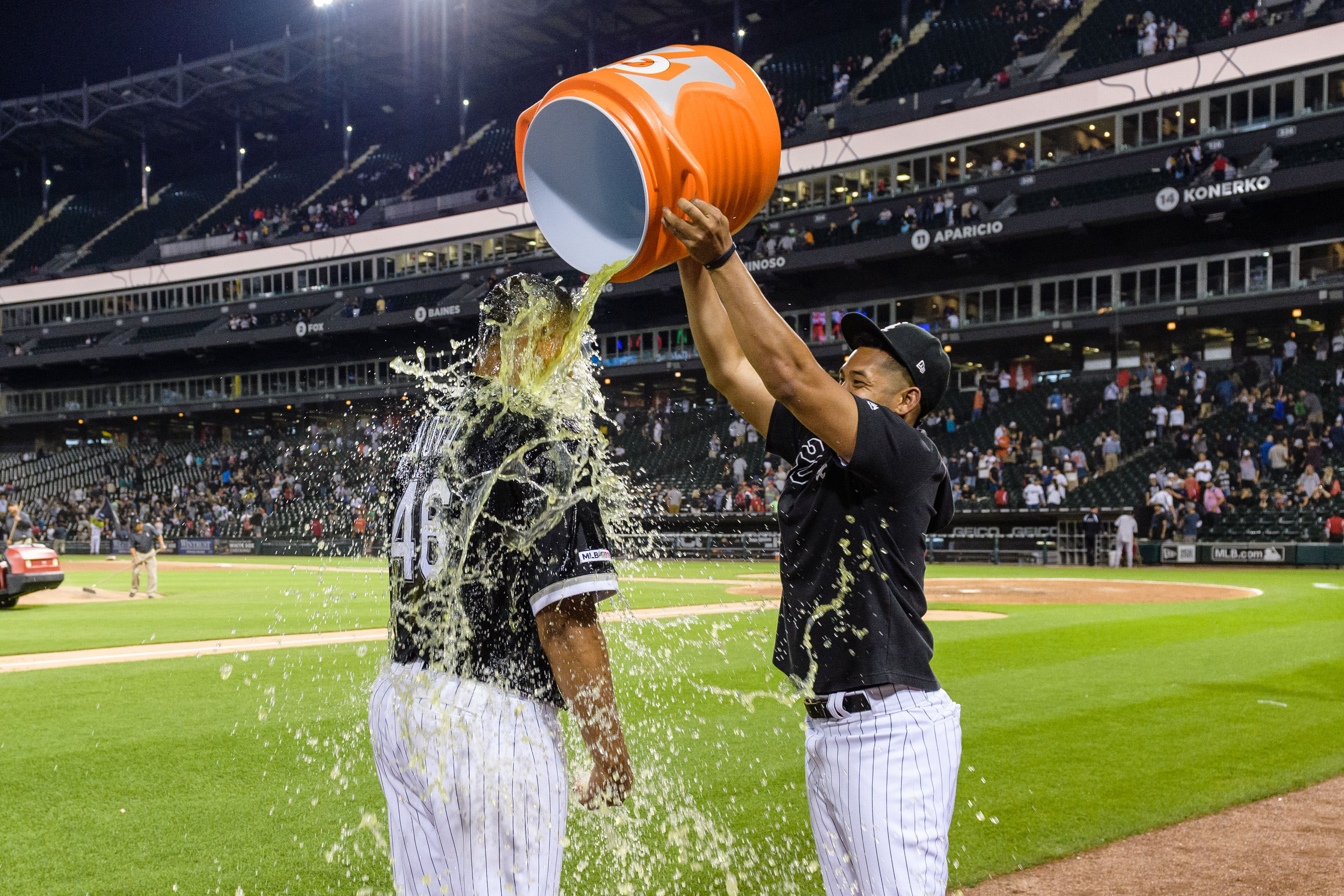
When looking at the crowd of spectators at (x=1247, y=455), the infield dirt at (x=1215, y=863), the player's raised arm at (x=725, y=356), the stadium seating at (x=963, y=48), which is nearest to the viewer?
the player's raised arm at (x=725, y=356)

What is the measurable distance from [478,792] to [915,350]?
5.38 feet

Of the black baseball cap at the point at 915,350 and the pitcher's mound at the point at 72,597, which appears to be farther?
the pitcher's mound at the point at 72,597

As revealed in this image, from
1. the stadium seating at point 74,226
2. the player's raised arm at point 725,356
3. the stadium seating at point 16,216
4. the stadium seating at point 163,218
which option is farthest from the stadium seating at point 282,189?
the player's raised arm at point 725,356

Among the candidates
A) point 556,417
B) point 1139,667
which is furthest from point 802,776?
point 1139,667

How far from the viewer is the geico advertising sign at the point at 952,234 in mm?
35656

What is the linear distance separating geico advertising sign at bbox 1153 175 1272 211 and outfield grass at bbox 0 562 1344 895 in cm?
2160

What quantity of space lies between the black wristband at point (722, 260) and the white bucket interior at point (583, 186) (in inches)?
12.2

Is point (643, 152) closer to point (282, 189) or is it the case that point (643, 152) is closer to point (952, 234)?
point (952, 234)

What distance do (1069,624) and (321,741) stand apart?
33.6 ft

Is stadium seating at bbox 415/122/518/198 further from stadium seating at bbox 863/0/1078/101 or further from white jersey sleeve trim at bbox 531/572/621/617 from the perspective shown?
white jersey sleeve trim at bbox 531/572/621/617

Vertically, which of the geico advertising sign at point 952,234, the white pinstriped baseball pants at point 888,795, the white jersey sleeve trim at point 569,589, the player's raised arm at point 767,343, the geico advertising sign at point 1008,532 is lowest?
the geico advertising sign at point 1008,532

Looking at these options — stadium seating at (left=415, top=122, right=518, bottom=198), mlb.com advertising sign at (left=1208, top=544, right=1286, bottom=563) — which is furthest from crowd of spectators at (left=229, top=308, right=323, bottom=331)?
mlb.com advertising sign at (left=1208, top=544, right=1286, bottom=563)

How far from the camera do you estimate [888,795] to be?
2.61 metres

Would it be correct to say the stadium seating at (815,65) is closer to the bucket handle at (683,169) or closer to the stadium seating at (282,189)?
the stadium seating at (282,189)
